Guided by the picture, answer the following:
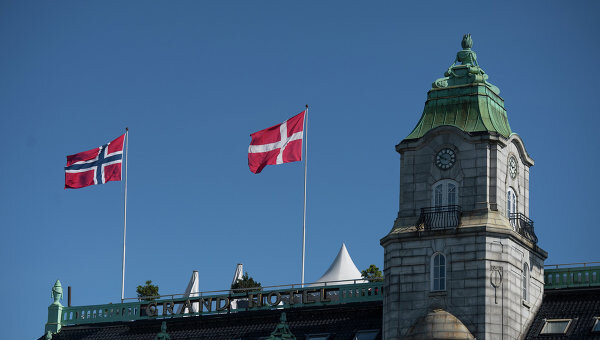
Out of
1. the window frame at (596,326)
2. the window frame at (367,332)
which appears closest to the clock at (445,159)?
the window frame at (367,332)

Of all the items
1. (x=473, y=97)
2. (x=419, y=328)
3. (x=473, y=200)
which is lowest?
(x=419, y=328)

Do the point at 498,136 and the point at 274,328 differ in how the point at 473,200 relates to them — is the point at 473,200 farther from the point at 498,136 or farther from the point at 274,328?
the point at 274,328

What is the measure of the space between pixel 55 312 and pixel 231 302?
12735 mm

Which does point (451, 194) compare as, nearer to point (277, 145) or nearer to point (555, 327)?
point (555, 327)

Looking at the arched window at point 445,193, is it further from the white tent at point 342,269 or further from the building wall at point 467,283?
the white tent at point 342,269

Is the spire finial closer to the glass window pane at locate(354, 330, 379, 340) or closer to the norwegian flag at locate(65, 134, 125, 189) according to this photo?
the glass window pane at locate(354, 330, 379, 340)

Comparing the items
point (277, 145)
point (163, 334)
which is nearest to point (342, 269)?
A: point (277, 145)

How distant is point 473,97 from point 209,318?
2159 cm

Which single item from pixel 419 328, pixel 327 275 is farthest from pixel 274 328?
pixel 327 275

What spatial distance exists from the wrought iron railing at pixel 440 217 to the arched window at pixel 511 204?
3.10 m

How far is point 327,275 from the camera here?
116000mm

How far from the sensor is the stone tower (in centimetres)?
8738

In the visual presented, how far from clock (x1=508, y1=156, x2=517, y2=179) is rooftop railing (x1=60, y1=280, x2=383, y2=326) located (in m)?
10.0

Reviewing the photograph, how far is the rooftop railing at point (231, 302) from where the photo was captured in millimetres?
96188
